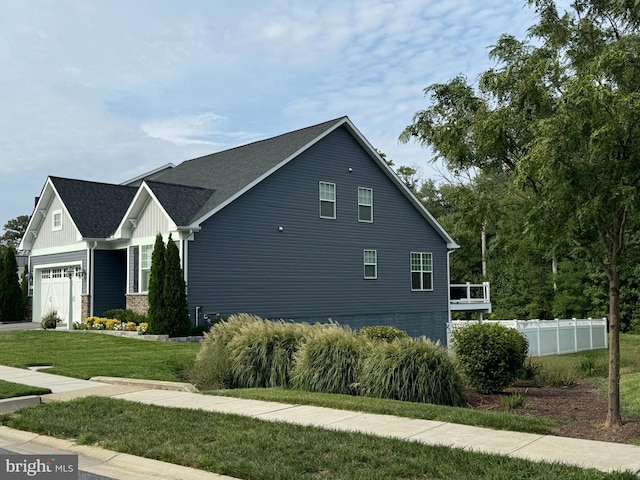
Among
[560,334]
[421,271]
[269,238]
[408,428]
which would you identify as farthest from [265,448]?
[421,271]

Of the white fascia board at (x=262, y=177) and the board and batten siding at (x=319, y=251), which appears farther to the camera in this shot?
the board and batten siding at (x=319, y=251)

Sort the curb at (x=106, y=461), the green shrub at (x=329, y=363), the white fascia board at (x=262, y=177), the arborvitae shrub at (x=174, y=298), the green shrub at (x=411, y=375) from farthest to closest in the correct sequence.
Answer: the white fascia board at (x=262, y=177)
the arborvitae shrub at (x=174, y=298)
the green shrub at (x=329, y=363)
the green shrub at (x=411, y=375)
the curb at (x=106, y=461)

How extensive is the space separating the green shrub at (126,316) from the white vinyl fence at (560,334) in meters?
10.3

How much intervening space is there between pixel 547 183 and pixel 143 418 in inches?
234

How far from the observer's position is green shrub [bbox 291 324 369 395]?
1132cm

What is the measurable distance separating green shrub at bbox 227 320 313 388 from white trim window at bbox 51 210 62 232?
16264 millimetres

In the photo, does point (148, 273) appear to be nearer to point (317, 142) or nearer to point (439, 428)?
point (317, 142)

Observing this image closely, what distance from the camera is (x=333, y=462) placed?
641cm

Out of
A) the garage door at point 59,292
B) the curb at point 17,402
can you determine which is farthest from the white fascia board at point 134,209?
the curb at point 17,402

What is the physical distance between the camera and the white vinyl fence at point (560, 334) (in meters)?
23.5

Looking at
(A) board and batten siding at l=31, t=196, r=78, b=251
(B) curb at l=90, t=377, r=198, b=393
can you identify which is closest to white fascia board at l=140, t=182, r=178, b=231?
(A) board and batten siding at l=31, t=196, r=78, b=251

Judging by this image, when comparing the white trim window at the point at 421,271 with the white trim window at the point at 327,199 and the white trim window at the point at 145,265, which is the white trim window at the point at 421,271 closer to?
the white trim window at the point at 327,199

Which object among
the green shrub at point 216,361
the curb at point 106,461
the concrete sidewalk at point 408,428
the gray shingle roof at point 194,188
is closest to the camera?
the curb at point 106,461

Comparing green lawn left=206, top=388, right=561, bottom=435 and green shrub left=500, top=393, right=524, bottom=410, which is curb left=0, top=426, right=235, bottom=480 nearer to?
green lawn left=206, top=388, right=561, bottom=435
